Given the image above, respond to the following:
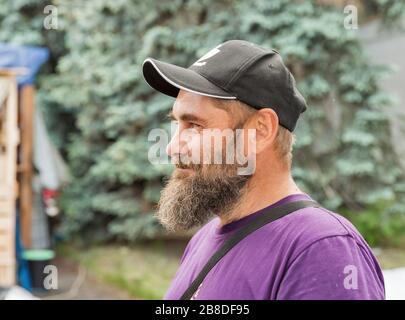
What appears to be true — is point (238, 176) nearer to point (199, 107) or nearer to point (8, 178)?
point (199, 107)

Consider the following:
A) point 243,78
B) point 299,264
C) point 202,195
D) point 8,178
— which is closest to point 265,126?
point 243,78

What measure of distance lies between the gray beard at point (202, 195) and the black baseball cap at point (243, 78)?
0.64ft

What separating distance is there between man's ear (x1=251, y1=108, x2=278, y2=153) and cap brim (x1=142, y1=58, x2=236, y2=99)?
0.09m

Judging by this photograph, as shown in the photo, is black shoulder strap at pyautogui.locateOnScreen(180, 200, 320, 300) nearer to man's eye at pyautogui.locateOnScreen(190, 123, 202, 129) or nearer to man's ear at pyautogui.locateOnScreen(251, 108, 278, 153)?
man's ear at pyautogui.locateOnScreen(251, 108, 278, 153)

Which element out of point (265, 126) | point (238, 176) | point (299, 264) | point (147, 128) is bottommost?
point (147, 128)

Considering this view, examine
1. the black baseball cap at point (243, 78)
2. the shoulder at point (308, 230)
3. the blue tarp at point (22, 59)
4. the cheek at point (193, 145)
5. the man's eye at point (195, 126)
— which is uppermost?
the blue tarp at point (22, 59)

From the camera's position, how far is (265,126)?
1521 mm

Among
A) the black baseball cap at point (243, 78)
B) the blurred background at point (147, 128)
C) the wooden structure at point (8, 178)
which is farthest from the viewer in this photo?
the blurred background at point (147, 128)

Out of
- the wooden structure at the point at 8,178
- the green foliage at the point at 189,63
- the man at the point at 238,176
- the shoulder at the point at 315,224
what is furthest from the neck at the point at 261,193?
the green foliage at the point at 189,63

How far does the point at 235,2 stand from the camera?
6617 millimetres

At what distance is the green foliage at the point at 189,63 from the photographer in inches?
253

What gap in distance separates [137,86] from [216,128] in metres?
5.57

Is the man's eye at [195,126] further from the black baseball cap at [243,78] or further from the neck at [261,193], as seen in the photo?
the neck at [261,193]

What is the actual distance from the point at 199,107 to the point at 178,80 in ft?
0.29
